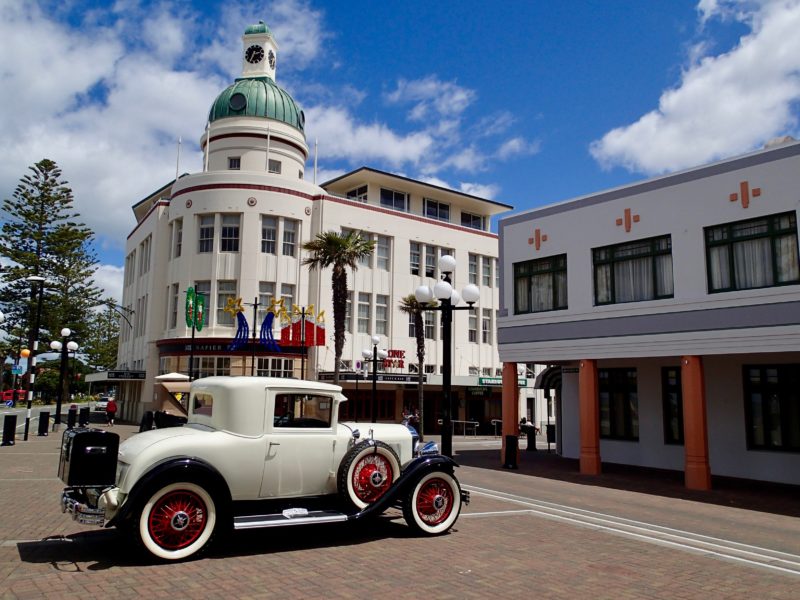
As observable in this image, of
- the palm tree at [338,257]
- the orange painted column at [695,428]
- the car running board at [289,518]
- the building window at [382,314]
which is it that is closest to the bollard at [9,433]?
the palm tree at [338,257]

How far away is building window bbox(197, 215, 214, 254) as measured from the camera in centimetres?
3569

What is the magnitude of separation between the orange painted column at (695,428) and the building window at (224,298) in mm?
24978

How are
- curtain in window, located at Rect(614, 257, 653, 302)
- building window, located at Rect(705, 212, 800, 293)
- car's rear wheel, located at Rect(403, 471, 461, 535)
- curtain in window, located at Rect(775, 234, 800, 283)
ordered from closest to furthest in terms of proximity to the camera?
car's rear wheel, located at Rect(403, 471, 461, 535)
curtain in window, located at Rect(775, 234, 800, 283)
building window, located at Rect(705, 212, 800, 293)
curtain in window, located at Rect(614, 257, 653, 302)

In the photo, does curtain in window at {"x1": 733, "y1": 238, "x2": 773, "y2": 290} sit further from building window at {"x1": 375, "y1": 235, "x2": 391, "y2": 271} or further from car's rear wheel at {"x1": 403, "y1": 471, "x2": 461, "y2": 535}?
building window at {"x1": 375, "y1": 235, "x2": 391, "y2": 271}

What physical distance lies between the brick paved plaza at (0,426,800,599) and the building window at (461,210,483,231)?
35119 millimetres

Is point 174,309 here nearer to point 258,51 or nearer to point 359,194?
point 359,194

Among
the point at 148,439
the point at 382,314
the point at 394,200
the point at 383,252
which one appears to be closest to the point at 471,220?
the point at 394,200

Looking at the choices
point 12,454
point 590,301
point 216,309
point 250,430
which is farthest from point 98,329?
point 250,430

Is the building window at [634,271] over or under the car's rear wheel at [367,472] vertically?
over

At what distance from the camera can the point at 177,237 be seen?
1474 inches

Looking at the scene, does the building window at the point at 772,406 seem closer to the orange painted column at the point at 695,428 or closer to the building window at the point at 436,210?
the orange painted column at the point at 695,428

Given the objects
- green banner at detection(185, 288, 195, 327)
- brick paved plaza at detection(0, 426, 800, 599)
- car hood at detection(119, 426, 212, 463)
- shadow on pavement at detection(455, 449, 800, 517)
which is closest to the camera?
brick paved plaza at detection(0, 426, 800, 599)

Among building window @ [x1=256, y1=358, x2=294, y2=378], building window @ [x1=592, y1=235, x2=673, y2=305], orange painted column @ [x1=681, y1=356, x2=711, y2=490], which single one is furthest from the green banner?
orange painted column @ [x1=681, y1=356, x2=711, y2=490]

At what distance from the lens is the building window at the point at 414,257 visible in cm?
4025
